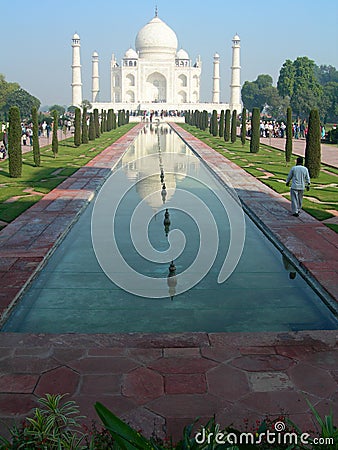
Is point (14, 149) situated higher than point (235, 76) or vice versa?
point (235, 76)

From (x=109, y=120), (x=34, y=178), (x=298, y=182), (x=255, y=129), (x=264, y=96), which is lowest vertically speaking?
(x=34, y=178)

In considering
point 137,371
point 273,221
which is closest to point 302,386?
point 137,371

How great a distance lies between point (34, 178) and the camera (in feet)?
28.4

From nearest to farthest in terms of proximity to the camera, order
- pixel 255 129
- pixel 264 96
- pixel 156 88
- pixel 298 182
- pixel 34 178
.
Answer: pixel 298 182, pixel 34 178, pixel 255 129, pixel 264 96, pixel 156 88

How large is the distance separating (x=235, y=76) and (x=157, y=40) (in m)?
7.54

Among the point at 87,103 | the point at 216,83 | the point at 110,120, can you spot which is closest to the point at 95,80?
the point at 87,103

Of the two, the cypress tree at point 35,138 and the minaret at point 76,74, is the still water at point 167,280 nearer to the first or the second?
the cypress tree at point 35,138

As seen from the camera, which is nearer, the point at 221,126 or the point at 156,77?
the point at 221,126

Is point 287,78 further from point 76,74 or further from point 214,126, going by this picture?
point 214,126

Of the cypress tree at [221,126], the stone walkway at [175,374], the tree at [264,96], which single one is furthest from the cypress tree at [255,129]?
the tree at [264,96]

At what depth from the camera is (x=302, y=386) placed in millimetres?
2223

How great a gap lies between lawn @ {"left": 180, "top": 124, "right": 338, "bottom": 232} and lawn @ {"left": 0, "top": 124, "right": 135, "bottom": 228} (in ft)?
10.4

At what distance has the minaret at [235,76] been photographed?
1748 inches

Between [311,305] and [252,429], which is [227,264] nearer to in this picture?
[311,305]
